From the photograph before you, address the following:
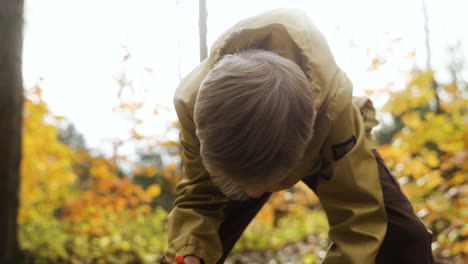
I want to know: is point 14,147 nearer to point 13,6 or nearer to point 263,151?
point 13,6

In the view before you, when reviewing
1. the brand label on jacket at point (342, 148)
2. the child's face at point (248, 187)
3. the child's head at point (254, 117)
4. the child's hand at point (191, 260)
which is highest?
the child's head at point (254, 117)

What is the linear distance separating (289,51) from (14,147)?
3.24 meters

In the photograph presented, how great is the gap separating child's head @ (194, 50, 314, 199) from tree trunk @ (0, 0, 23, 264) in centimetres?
318

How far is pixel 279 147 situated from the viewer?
1.10 m

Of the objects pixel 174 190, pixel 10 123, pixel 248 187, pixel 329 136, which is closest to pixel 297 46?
pixel 329 136

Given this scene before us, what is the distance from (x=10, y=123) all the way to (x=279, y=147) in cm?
335

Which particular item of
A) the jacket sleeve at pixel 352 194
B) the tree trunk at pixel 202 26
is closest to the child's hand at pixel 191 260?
the jacket sleeve at pixel 352 194

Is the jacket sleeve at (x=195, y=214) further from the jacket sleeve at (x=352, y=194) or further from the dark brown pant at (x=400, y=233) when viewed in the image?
the dark brown pant at (x=400, y=233)

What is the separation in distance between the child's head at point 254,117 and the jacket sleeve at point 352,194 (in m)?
0.25

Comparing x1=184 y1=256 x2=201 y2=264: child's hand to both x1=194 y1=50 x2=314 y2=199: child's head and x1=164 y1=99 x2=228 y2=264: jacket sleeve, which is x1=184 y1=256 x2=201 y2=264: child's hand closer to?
x1=164 y1=99 x2=228 y2=264: jacket sleeve

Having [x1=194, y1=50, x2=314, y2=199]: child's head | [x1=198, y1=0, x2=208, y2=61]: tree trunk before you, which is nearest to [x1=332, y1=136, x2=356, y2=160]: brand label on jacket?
[x1=194, y1=50, x2=314, y2=199]: child's head

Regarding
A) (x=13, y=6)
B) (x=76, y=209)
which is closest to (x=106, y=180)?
(x=76, y=209)

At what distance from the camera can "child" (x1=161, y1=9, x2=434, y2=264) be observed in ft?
3.55

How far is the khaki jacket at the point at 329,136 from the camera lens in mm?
1299
